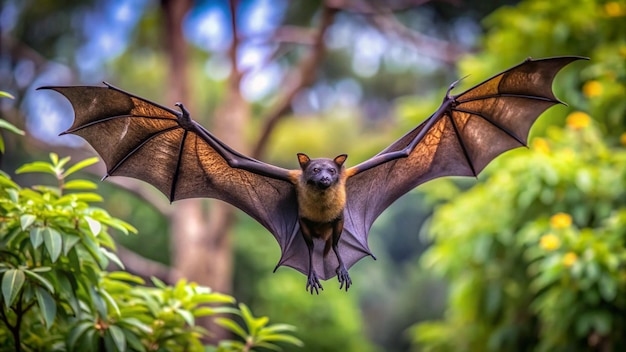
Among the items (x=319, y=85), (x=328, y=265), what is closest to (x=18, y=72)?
(x=319, y=85)

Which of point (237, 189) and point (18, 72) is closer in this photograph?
point (237, 189)

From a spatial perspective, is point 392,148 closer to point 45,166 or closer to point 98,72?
point 45,166

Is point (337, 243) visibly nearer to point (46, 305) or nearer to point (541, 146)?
point (46, 305)

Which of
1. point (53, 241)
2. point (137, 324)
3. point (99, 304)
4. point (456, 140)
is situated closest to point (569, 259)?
point (456, 140)

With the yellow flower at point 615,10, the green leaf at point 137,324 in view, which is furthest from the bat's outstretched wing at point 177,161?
the yellow flower at point 615,10

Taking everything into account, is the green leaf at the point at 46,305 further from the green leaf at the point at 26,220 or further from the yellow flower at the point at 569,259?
the yellow flower at the point at 569,259

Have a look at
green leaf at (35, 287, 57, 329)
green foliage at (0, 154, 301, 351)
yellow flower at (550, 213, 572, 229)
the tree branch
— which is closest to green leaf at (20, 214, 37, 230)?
green foliage at (0, 154, 301, 351)
